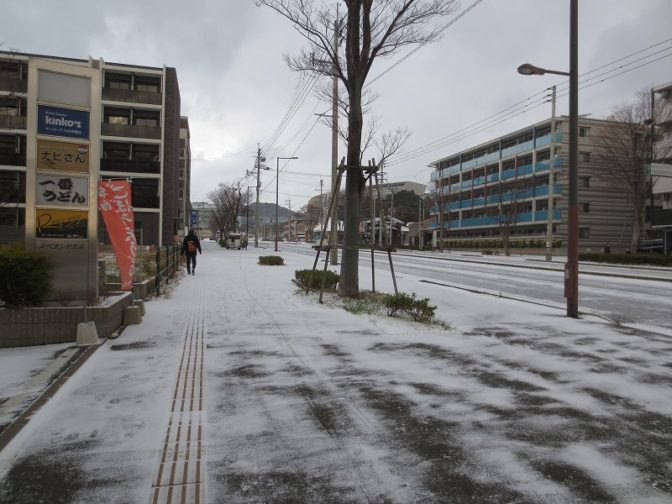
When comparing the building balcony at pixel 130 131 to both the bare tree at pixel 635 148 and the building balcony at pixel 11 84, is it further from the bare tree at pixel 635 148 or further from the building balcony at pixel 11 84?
the bare tree at pixel 635 148

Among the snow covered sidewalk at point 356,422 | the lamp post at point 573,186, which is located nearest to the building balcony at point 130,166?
the snow covered sidewalk at point 356,422

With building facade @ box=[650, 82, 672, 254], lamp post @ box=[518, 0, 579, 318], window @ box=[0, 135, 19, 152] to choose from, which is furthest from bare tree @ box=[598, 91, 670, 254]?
window @ box=[0, 135, 19, 152]

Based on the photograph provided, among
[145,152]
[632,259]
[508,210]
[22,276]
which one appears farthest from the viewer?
[508,210]

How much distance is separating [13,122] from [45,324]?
3949 centimetres

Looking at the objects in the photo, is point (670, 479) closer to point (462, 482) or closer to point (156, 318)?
point (462, 482)

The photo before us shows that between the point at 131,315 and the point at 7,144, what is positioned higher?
the point at 7,144

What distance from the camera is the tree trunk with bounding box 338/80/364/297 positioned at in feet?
34.4

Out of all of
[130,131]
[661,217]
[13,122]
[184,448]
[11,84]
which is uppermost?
[11,84]

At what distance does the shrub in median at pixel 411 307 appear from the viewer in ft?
26.5

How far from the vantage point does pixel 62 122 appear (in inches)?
265

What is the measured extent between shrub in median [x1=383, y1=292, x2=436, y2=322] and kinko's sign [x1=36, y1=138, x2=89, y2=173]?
5.04 m

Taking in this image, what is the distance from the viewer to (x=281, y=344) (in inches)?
251

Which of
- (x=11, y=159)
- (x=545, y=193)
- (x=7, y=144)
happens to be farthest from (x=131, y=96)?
(x=545, y=193)

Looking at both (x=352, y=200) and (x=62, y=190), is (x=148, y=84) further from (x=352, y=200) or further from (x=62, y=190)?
(x=62, y=190)
